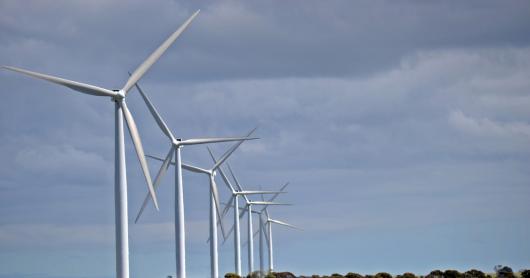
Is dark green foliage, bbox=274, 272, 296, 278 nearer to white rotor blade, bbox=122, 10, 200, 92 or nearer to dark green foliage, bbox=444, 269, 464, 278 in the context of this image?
dark green foliage, bbox=444, 269, 464, 278

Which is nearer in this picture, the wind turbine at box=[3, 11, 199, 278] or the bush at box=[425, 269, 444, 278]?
Answer: the wind turbine at box=[3, 11, 199, 278]

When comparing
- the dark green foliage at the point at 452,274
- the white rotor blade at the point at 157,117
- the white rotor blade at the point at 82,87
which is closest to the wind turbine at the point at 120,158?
the white rotor blade at the point at 82,87

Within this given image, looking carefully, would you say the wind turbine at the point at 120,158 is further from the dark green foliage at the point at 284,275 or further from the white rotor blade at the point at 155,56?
the dark green foliage at the point at 284,275

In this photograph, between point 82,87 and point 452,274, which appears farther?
point 452,274

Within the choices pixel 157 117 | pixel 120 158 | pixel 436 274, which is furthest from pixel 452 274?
pixel 120 158

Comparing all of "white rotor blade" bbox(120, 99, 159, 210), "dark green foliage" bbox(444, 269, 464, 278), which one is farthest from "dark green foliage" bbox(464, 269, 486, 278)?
"white rotor blade" bbox(120, 99, 159, 210)

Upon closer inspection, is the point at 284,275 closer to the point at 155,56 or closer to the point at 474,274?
the point at 474,274

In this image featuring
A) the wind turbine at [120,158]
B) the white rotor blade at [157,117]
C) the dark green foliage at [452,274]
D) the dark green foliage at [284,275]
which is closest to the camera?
the wind turbine at [120,158]

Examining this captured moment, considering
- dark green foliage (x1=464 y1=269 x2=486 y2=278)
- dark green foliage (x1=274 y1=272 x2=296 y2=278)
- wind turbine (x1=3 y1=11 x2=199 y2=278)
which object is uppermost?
wind turbine (x1=3 y1=11 x2=199 y2=278)

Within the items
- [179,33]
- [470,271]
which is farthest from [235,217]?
[179,33]

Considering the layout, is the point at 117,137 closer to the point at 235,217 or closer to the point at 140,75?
the point at 140,75

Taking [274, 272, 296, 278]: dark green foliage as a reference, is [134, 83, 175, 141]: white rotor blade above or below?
above

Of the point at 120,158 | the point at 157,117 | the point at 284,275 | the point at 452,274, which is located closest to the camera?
the point at 120,158

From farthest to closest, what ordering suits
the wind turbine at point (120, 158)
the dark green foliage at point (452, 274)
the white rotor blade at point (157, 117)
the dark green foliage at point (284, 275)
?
the dark green foliage at point (284, 275)
the dark green foliage at point (452, 274)
the white rotor blade at point (157, 117)
the wind turbine at point (120, 158)
